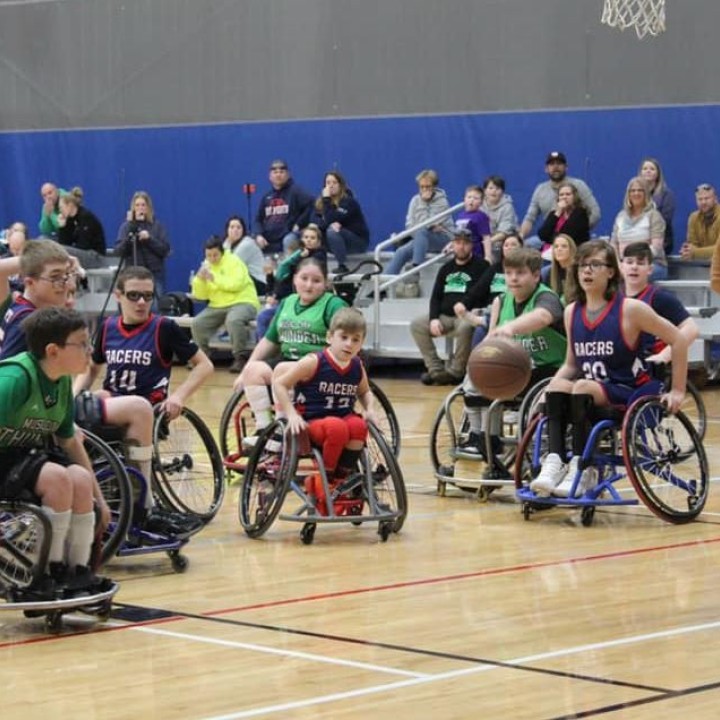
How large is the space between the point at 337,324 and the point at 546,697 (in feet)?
10.5

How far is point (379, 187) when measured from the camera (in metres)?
17.9

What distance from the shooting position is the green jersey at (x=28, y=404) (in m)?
5.66

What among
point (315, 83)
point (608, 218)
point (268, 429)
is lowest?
point (268, 429)

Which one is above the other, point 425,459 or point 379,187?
point 379,187

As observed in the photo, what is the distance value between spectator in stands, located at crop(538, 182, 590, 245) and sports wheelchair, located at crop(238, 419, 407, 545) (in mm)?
6875

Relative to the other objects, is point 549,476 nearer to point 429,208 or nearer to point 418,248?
point 418,248

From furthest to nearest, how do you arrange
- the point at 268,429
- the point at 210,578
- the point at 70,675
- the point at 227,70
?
1. the point at 227,70
2. the point at 268,429
3. the point at 210,578
4. the point at 70,675

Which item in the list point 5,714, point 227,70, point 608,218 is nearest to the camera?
point 5,714

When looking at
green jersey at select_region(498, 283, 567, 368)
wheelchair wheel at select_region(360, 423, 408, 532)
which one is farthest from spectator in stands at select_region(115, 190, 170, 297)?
wheelchair wheel at select_region(360, 423, 408, 532)

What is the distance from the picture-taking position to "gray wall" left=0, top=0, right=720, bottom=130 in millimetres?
15898

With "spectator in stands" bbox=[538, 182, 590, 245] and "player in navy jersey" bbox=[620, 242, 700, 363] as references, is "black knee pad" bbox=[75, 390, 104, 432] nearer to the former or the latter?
"player in navy jersey" bbox=[620, 242, 700, 363]

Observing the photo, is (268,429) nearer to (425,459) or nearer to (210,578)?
(210,578)

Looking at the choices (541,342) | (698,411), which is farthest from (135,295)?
(698,411)

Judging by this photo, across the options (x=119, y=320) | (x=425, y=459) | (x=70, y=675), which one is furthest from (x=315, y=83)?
(x=70, y=675)
